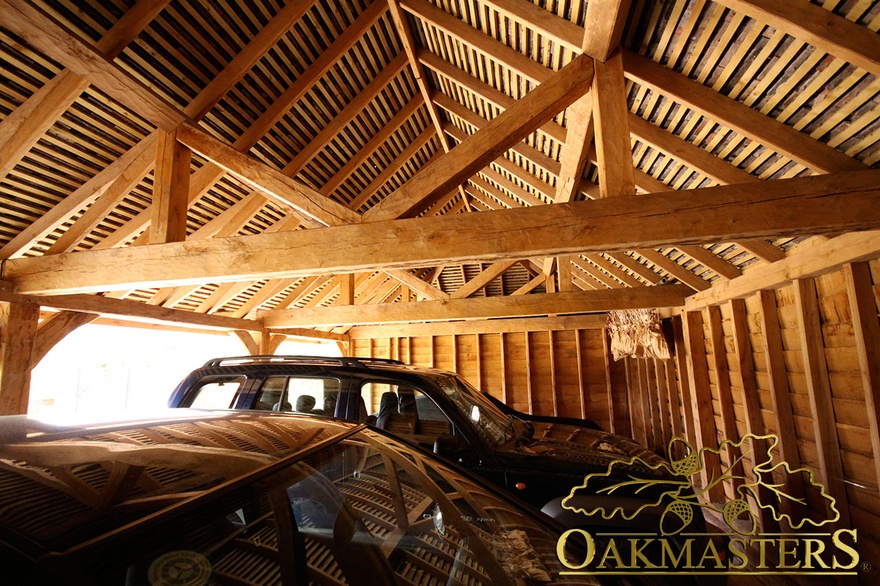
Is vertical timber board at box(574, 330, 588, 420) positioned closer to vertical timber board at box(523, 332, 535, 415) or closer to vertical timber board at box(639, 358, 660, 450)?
vertical timber board at box(523, 332, 535, 415)

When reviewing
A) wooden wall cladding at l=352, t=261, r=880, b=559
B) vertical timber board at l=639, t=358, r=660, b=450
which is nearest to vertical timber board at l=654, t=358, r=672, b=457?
wooden wall cladding at l=352, t=261, r=880, b=559

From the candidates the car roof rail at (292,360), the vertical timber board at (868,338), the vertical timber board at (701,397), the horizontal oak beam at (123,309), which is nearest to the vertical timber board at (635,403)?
the vertical timber board at (701,397)

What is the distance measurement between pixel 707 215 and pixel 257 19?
169 inches

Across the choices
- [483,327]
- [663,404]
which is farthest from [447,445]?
[483,327]

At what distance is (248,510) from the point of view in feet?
3.08

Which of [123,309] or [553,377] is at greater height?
[123,309]

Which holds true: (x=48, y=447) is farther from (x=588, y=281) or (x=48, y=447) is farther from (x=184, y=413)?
(x=588, y=281)

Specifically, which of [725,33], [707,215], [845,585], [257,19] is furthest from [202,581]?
[257,19]

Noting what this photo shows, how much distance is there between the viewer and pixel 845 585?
2873 millimetres

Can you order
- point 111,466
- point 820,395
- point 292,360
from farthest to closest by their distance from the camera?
point 292,360 → point 820,395 → point 111,466

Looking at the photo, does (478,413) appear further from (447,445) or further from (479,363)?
(479,363)

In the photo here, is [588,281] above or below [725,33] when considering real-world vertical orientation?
below

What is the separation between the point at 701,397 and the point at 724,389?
588 millimetres

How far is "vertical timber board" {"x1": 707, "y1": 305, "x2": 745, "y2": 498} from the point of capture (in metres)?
4.31
